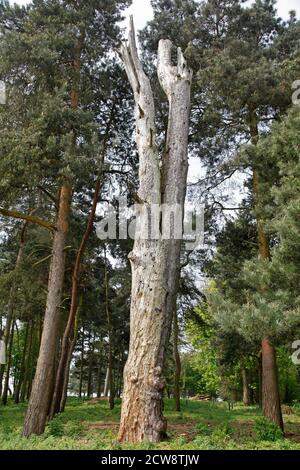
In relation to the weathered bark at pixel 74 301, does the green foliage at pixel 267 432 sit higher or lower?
lower

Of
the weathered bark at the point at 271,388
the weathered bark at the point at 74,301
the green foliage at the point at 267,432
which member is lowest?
the green foliage at the point at 267,432

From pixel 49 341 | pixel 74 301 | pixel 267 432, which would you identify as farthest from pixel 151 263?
pixel 74 301

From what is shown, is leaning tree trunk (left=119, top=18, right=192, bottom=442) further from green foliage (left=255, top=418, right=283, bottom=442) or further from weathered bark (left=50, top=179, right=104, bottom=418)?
weathered bark (left=50, top=179, right=104, bottom=418)

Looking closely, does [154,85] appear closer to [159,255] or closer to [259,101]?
[259,101]

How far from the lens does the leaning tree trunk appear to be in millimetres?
6152

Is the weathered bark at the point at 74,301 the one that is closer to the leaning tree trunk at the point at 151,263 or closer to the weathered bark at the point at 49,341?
the weathered bark at the point at 49,341

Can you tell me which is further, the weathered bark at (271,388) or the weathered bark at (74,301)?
the weathered bark at (74,301)

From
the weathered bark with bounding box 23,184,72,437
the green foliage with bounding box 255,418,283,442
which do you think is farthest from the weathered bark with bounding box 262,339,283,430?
the weathered bark with bounding box 23,184,72,437

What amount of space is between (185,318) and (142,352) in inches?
512

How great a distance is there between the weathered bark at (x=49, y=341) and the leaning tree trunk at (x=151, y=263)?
3.86 metres

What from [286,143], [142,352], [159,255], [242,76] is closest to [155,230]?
[159,255]

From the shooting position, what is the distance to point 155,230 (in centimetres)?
692

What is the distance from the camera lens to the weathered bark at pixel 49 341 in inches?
366

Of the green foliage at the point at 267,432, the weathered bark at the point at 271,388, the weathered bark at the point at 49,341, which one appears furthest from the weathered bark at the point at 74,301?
the green foliage at the point at 267,432
